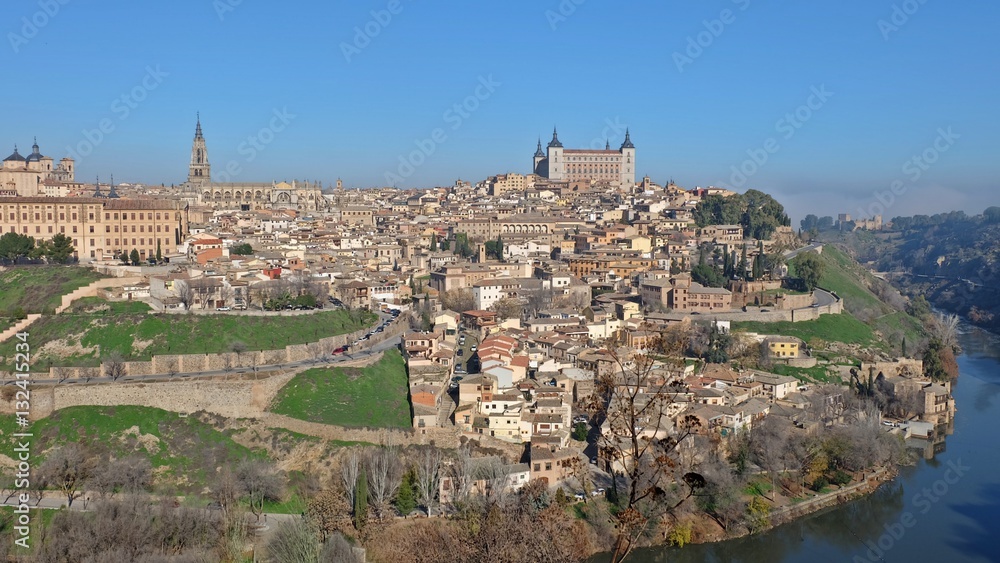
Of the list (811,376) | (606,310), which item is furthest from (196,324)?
(811,376)

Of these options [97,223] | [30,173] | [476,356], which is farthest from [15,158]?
[476,356]

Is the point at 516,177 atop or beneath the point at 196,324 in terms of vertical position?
atop

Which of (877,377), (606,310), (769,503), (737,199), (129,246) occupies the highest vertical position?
(737,199)

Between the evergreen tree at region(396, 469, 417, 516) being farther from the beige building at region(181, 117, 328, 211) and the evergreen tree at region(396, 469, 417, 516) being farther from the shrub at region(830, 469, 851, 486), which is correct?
the beige building at region(181, 117, 328, 211)

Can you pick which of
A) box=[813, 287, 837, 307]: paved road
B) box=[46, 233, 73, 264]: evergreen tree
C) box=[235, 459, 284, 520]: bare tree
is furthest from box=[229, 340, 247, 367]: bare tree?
box=[813, 287, 837, 307]: paved road

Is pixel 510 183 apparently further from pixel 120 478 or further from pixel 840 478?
pixel 120 478

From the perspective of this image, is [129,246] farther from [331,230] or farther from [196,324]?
[331,230]

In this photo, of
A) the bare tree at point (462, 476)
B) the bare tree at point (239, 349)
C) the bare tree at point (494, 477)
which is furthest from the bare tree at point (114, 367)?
the bare tree at point (494, 477)
